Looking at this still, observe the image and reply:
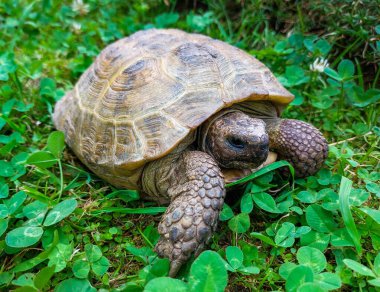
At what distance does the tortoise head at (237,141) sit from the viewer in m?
2.27

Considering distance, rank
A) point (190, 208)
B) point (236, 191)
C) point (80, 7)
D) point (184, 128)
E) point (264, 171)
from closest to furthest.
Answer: point (190, 208) → point (184, 128) → point (264, 171) → point (236, 191) → point (80, 7)

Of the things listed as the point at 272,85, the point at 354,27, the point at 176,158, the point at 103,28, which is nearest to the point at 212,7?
the point at 103,28

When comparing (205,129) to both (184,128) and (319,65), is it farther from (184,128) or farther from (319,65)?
(319,65)

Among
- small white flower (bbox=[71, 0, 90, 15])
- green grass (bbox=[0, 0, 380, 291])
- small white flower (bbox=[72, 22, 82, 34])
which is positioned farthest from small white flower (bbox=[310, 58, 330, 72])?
small white flower (bbox=[71, 0, 90, 15])

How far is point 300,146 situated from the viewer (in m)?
2.53

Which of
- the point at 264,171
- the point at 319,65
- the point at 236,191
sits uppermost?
the point at 319,65

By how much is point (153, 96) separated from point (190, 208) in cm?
80

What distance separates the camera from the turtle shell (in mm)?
2389

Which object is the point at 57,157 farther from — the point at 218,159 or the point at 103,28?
the point at 103,28

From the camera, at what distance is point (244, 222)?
2252mm

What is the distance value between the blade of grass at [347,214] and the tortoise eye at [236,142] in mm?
604

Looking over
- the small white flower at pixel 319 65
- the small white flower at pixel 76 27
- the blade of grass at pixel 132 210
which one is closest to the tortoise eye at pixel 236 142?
the blade of grass at pixel 132 210

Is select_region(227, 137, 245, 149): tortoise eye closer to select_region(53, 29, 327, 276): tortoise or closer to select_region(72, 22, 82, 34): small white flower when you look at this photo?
select_region(53, 29, 327, 276): tortoise

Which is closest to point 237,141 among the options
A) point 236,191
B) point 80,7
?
point 236,191
